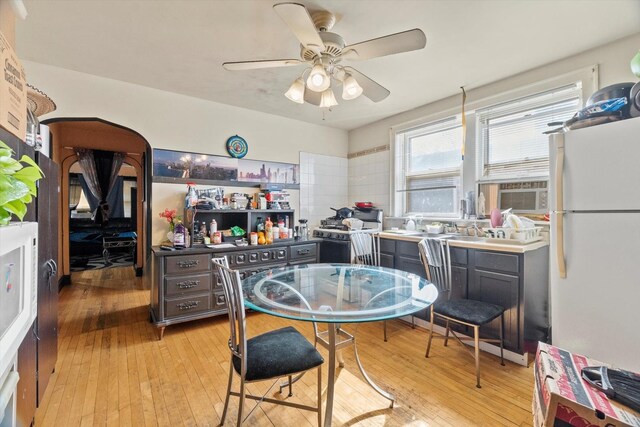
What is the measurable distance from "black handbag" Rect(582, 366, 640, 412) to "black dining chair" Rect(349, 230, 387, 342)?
6.46ft

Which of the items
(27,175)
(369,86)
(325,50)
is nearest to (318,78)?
(325,50)

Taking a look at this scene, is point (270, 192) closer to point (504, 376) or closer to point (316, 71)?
point (316, 71)

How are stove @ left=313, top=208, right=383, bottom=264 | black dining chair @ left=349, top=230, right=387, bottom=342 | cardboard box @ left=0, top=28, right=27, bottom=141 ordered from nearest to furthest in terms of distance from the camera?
cardboard box @ left=0, top=28, right=27, bottom=141
black dining chair @ left=349, top=230, right=387, bottom=342
stove @ left=313, top=208, right=383, bottom=264

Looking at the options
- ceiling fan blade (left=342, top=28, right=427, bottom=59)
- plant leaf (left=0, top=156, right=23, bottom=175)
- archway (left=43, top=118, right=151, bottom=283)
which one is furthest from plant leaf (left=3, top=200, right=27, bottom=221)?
archway (left=43, top=118, right=151, bottom=283)

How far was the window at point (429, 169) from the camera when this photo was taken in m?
3.36

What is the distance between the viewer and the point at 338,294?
1797 millimetres

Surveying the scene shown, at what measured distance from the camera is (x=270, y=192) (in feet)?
Answer: 12.0

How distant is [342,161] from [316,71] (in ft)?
9.29

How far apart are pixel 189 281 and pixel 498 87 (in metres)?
3.69

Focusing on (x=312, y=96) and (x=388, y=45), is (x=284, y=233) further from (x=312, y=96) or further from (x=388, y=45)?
(x=388, y=45)

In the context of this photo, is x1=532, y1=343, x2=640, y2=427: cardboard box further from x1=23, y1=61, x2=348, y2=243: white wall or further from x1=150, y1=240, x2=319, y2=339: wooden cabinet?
x1=23, y1=61, x2=348, y2=243: white wall

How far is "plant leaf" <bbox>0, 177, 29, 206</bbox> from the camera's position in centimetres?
77

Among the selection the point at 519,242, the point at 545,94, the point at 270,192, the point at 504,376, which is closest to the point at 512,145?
the point at 545,94

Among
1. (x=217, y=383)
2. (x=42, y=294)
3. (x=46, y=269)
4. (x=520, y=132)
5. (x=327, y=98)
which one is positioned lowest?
(x=217, y=383)
